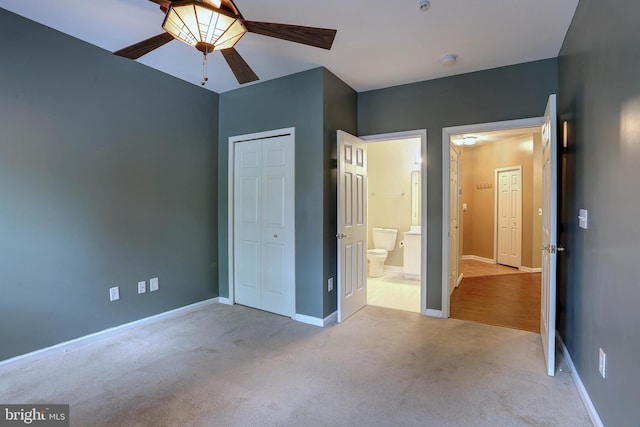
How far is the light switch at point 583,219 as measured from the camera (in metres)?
1.95

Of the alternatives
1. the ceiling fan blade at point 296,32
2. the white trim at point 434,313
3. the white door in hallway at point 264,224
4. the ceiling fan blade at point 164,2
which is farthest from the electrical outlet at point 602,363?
the ceiling fan blade at point 164,2

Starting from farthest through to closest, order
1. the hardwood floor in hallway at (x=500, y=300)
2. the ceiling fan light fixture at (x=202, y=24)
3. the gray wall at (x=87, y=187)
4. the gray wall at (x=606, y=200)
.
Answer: the hardwood floor in hallway at (x=500, y=300) < the gray wall at (x=87, y=187) < the ceiling fan light fixture at (x=202, y=24) < the gray wall at (x=606, y=200)

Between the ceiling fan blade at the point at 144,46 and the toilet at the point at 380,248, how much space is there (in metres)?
4.15

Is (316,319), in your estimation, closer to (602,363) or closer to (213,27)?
(602,363)

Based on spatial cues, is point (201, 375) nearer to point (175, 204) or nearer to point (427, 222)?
point (175, 204)

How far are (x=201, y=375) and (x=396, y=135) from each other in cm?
304

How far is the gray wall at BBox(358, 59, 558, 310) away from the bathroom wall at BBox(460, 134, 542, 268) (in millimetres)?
2496

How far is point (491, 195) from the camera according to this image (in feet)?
22.4

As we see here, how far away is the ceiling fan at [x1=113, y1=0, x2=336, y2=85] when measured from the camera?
1.48m

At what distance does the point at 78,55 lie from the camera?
8.71 ft

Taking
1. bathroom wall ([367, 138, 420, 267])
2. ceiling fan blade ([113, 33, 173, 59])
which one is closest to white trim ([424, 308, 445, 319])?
bathroom wall ([367, 138, 420, 267])

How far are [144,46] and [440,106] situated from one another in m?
2.82

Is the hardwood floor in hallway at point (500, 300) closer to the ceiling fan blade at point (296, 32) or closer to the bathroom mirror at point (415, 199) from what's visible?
the bathroom mirror at point (415, 199)

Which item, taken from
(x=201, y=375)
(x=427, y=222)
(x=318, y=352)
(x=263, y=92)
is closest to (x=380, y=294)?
(x=427, y=222)
